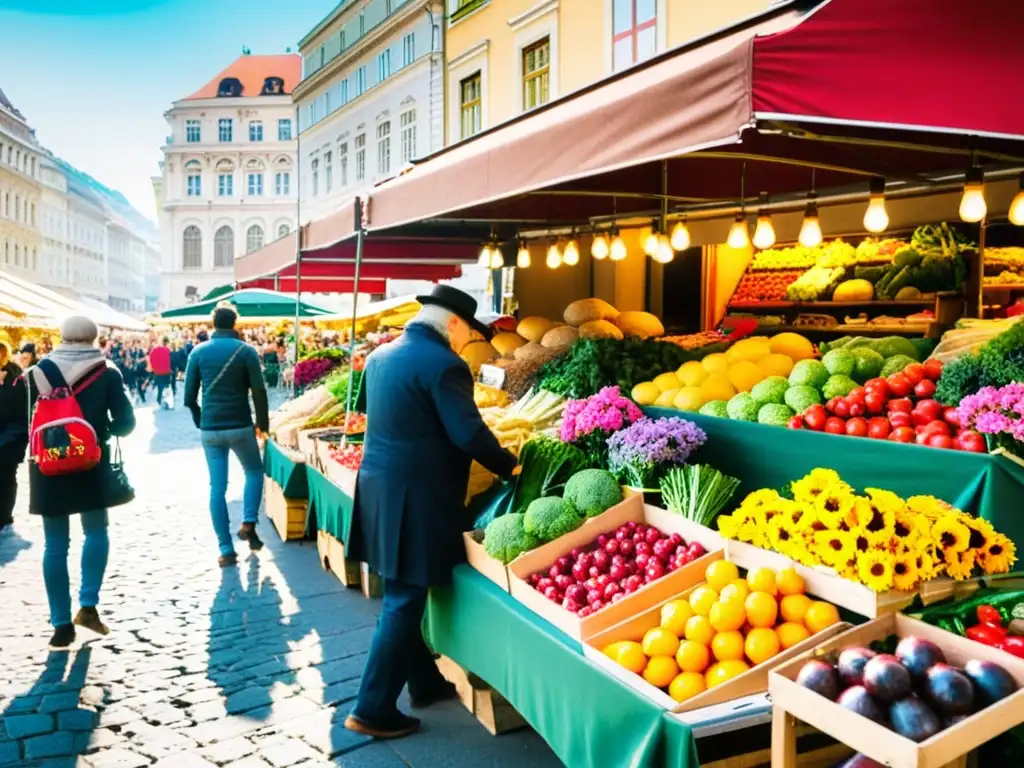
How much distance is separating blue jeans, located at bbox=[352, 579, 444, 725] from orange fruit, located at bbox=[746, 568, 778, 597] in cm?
151

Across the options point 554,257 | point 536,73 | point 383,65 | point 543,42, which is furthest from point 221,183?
point 554,257

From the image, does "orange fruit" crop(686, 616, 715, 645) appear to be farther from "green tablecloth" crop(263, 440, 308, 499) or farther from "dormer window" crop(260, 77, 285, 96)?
"dormer window" crop(260, 77, 285, 96)

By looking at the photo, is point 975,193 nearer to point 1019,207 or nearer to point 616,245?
point 1019,207

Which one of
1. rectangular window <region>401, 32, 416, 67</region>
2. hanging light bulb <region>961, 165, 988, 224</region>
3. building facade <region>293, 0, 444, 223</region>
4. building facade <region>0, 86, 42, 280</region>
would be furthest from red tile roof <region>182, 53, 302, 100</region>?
hanging light bulb <region>961, 165, 988, 224</region>

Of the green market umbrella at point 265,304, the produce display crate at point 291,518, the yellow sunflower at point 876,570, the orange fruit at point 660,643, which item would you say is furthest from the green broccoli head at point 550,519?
the green market umbrella at point 265,304

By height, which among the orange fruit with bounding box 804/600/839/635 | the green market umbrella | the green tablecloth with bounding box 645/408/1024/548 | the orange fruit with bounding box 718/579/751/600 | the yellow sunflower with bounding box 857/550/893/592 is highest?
the green market umbrella

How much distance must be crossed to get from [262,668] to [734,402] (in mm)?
2813

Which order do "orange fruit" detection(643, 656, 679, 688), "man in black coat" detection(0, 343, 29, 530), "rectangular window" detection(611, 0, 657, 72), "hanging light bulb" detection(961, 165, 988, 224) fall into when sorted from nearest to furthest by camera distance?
"orange fruit" detection(643, 656, 679, 688), "hanging light bulb" detection(961, 165, 988, 224), "man in black coat" detection(0, 343, 29, 530), "rectangular window" detection(611, 0, 657, 72)

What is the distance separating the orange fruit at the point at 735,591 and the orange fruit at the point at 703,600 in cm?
3

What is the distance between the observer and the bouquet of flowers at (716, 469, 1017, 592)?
2.60 meters

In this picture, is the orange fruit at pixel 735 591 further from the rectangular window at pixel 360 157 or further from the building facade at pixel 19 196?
the building facade at pixel 19 196

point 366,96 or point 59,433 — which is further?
point 366,96

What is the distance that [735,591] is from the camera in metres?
2.85

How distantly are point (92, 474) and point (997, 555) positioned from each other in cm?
444
